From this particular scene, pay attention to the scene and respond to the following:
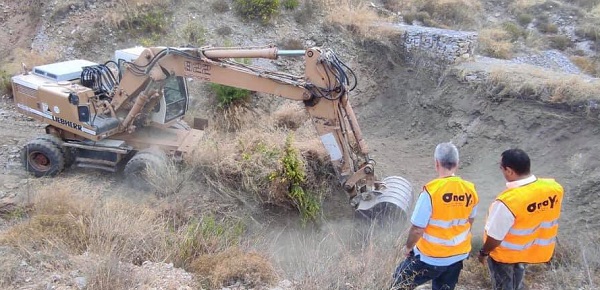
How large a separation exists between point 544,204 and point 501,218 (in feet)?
1.29

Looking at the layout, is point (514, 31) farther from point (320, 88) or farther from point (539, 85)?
point (320, 88)

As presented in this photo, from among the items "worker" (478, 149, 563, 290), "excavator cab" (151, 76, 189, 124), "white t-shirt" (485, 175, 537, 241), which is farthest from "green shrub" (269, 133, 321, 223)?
"white t-shirt" (485, 175, 537, 241)

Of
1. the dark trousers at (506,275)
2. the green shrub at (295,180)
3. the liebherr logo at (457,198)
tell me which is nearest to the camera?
the liebherr logo at (457,198)

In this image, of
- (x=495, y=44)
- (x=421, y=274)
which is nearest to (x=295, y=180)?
(x=421, y=274)

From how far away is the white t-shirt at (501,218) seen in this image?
481 cm

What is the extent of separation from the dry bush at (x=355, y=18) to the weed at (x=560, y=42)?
510cm

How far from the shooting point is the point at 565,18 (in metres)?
18.2

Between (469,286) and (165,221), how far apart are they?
13.7 ft

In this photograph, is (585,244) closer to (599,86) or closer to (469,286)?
(469,286)

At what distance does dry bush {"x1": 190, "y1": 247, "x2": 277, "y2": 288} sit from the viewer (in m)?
5.93

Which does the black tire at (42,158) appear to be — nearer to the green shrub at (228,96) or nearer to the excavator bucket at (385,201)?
the green shrub at (228,96)

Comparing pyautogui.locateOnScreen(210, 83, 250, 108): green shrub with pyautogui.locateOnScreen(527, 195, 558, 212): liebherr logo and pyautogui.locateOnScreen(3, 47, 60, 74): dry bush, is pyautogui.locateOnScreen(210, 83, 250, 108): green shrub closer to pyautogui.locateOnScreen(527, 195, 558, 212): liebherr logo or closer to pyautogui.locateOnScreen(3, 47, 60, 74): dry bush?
pyautogui.locateOnScreen(3, 47, 60, 74): dry bush

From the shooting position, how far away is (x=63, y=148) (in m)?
9.76

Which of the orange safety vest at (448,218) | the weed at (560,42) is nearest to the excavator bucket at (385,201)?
the orange safety vest at (448,218)
